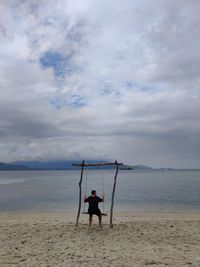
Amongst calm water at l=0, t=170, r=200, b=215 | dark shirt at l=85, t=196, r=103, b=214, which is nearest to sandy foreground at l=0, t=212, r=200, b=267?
dark shirt at l=85, t=196, r=103, b=214

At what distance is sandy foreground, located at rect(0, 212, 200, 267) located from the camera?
862 cm

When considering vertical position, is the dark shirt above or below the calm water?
above

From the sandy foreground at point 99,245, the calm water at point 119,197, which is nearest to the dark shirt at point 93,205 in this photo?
the sandy foreground at point 99,245

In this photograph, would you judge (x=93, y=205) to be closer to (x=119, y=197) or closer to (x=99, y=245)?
(x=99, y=245)

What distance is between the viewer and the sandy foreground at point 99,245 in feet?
28.3

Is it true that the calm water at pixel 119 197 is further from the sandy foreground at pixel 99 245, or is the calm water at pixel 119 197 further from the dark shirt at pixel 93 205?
the sandy foreground at pixel 99 245

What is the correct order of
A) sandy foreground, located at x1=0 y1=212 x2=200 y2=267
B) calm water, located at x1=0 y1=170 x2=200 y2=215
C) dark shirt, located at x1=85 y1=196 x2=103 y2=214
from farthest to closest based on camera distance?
calm water, located at x1=0 y1=170 x2=200 y2=215
dark shirt, located at x1=85 y1=196 x2=103 y2=214
sandy foreground, located at x1=0 y1=212 x2=200 y2=267

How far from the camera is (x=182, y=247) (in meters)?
10.4

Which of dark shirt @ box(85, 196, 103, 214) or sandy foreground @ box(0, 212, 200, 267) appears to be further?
dark shirt @ box(85, 196, 103, 214)

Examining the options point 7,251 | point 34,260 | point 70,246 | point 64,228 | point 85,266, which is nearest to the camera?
point 85,266

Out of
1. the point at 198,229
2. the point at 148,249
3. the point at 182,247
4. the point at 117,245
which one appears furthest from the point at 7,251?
the point at 198,229

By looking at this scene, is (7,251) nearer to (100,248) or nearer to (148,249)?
(100,248)

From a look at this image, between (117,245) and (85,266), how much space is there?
111 inches

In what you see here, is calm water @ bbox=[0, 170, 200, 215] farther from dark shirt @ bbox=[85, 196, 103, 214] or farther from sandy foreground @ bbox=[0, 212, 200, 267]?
sandy foreground @ bbox=[0, 212, 200, 267]
